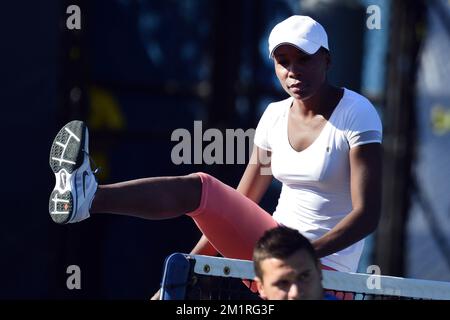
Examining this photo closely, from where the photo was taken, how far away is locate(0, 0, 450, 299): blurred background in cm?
636

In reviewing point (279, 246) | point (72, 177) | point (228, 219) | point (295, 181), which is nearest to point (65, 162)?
point (72, 177)

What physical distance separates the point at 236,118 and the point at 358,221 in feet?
8.43

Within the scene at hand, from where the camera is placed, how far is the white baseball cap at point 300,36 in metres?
4.16

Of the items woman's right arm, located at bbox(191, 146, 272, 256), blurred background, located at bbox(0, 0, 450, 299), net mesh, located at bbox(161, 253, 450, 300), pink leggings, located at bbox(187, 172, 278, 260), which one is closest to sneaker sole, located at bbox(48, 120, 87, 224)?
pink leggings, located at bbox(187, 172, 278, 260)

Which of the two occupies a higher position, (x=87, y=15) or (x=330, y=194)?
(x=87, y=15)

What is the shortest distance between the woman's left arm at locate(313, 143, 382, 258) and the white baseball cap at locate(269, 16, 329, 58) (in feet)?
1.36

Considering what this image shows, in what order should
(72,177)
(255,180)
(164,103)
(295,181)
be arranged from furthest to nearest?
1. (164,103)
2. (255,180)
3. (295,181)
4. (72,177)

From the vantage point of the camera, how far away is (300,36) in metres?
4.16

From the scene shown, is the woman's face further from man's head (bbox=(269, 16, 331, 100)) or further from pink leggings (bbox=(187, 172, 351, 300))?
pink leggings (bbox=(187, 172, 351, 300))

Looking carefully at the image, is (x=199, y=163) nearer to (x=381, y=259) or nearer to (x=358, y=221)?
(x=381, y=259)

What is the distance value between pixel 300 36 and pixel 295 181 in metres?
0.58

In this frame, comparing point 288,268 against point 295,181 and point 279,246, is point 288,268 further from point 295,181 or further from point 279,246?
point 295,181

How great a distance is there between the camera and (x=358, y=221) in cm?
411
